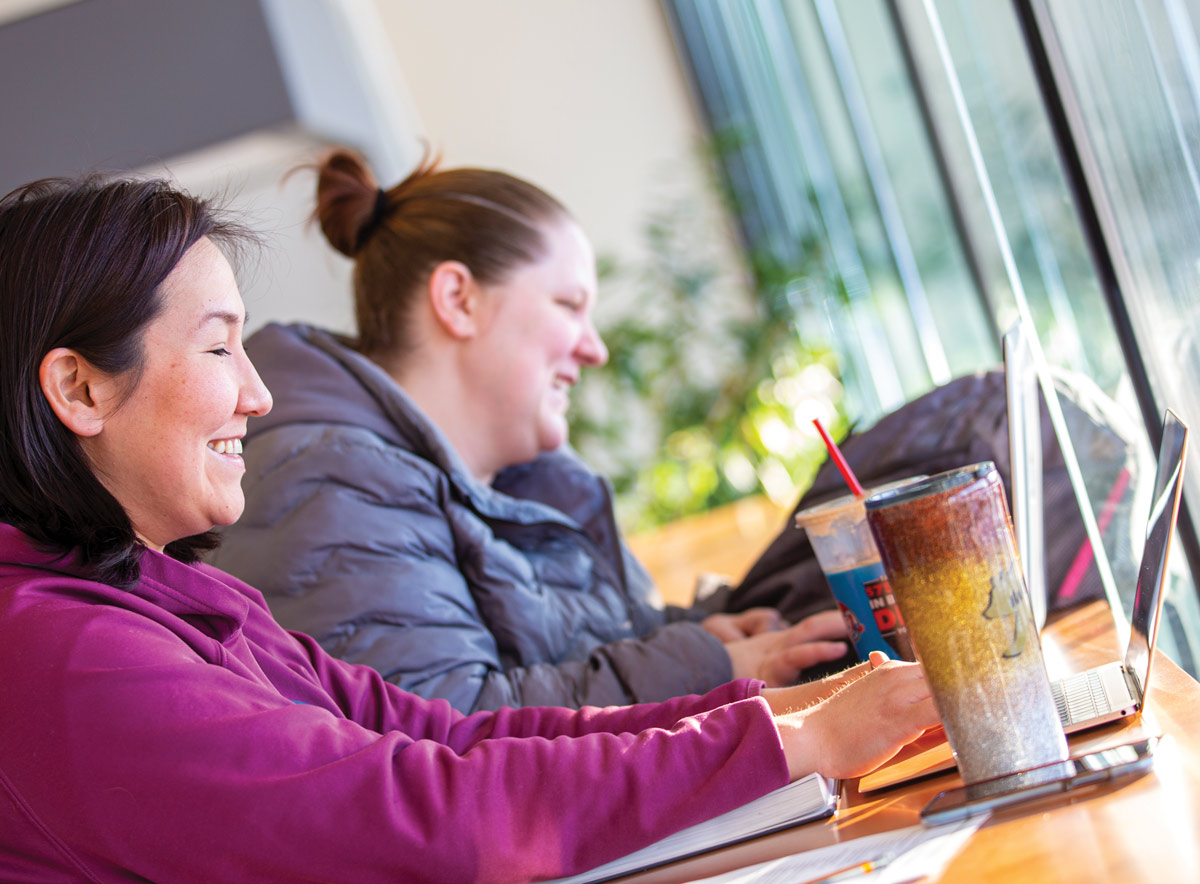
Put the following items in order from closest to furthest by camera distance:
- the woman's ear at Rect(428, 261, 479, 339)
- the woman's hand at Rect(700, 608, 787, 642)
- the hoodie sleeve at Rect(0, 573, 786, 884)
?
the hoodie sleeve at Rect(0, 573, 786, 884) → the woman's hand at Rect(700, 608, 787, 642) → the woman's ear at Rect(428, 261, 479, 339)

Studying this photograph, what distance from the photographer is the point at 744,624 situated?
4.98ft

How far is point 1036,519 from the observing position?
1.11 m

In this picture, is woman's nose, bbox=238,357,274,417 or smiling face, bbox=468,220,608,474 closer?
woman's nose, bbox=238,357,274,417

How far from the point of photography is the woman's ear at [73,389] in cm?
87

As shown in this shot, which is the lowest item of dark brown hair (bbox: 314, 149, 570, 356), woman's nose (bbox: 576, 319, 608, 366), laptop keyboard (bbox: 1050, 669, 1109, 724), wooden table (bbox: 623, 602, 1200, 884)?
laptop keyboard (bbox: 1050, 669, 1109, 724)

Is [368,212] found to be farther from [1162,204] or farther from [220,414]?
[1162,204]

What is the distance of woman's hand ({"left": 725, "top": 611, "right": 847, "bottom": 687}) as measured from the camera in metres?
1.26

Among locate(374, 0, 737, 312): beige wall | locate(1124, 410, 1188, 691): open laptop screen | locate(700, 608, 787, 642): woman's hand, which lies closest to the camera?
locate(1124, 410, 1188, 691): open laptop screen

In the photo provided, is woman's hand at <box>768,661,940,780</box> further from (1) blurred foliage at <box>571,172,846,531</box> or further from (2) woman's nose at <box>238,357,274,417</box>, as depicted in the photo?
(1) blurred foliage at <box>571,172,846,531</box>

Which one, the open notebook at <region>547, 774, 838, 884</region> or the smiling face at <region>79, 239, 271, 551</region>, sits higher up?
the smiling face at <region>79, 239, 271, 551</region>

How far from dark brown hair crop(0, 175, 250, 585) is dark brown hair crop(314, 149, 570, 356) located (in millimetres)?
824

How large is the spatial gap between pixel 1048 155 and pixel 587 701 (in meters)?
1.01

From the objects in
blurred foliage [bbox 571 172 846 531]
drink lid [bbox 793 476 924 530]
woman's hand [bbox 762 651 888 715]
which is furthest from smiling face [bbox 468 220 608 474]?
blurred foliage [bbox 571 172 846 531]

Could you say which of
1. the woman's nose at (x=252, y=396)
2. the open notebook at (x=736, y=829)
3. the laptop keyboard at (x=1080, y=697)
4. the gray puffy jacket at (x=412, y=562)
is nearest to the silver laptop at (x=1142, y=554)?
the laptop keyboard at (x=1080, y=697)
